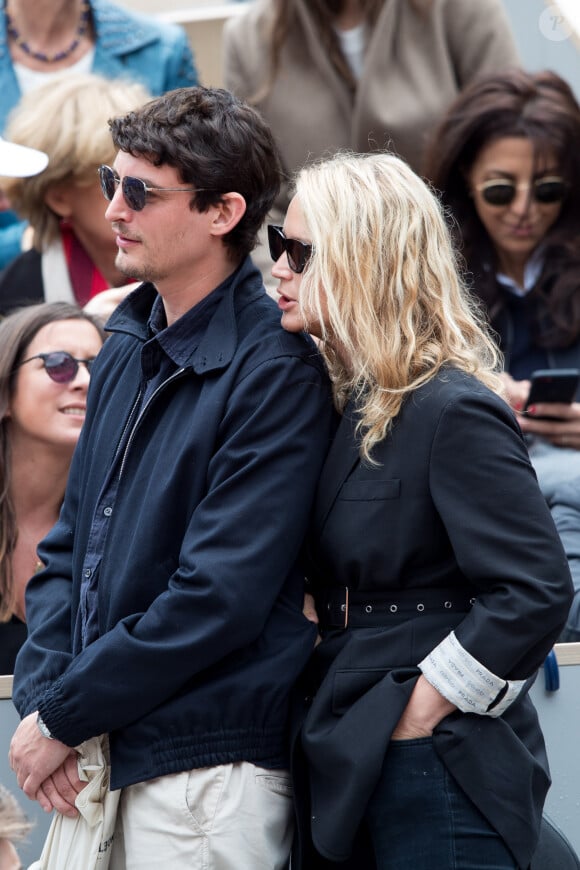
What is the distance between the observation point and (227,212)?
2.61 m

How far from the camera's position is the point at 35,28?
14.7ft

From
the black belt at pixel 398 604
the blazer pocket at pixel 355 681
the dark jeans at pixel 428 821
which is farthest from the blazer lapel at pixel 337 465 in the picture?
the dark jeans at pixel 428 821

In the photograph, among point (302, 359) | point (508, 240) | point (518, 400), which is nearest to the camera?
point (302, 359)

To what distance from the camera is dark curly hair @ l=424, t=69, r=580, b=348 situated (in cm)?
404

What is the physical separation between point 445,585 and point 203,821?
0.62 metres

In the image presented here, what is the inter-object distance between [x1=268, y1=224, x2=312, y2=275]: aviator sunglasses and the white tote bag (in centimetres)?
100

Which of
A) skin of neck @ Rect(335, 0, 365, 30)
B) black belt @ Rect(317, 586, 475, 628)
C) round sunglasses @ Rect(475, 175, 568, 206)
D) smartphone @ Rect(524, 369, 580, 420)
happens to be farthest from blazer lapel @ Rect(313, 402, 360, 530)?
skin of neck @ Rect(335, 0, 365, 30)

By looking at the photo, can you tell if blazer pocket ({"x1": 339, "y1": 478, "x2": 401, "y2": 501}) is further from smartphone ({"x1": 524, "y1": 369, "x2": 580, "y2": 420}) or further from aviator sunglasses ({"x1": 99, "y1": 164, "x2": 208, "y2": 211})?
smartphone ({"x1": 524, "y1": 369, "x2": 580, "y2": 420})

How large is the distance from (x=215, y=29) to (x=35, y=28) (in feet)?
3.49

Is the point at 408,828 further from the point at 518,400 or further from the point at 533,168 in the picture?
the point at 533,168

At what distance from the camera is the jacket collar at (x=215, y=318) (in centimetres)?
248

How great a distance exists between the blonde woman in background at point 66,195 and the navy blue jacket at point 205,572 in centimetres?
168

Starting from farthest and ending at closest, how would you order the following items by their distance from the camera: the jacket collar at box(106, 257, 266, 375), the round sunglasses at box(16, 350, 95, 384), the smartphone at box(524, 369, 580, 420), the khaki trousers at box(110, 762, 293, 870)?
the smartphone at box(524, 369, 580, 420) < the round sunglasses at box(16, 350, 95, 384) < the jacket collar at box(106, 257, 266, 375) < the khaki trousers at box(110, 762, 293, 870)

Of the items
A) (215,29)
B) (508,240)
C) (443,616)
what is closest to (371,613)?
(443,616)
